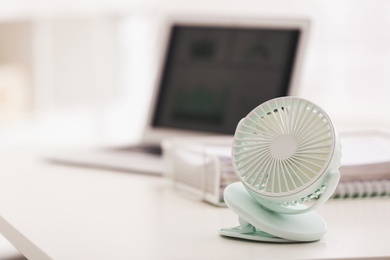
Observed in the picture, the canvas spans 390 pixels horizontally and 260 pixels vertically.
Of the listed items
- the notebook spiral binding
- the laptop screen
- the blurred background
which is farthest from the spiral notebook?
the blurred background

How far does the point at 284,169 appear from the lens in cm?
98

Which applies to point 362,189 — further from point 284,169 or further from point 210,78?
point 210,78

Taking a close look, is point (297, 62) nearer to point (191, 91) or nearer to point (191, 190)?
point (191, 91)

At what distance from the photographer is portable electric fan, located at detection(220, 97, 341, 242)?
97 centimetres

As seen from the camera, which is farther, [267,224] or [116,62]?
[116,62]

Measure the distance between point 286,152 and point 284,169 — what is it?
0.08 feet

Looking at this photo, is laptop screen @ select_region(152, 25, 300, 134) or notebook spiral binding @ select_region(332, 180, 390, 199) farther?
laptop screen @ select_region(152, 25, 300, 134)

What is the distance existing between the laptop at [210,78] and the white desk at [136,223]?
7.2 inches

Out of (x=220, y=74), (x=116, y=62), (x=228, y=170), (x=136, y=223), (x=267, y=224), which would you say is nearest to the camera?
(x=267, y=224)

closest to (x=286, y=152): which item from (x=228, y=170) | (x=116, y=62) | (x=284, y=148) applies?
(x=284, y=148)

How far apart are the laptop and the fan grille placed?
51cm

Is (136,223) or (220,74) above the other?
(220,74)

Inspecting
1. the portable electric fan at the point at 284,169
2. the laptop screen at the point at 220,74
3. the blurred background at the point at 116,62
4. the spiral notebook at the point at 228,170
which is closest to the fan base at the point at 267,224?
the portable electric fan at the point at 284,169

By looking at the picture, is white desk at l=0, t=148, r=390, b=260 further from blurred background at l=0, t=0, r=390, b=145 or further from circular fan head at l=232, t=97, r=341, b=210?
blurred background at l=0, t=0, r=390, b=145
